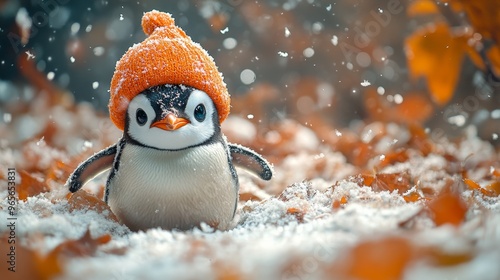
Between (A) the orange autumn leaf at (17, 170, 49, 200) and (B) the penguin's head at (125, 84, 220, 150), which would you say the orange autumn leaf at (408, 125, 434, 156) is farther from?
(A) the orange autumn leaf at (17, 170, 49, 200)

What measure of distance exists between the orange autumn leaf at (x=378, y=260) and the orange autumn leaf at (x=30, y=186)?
4.22 feet

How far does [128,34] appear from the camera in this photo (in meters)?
2.69

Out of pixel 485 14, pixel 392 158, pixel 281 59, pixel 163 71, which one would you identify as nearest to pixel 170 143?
pixel 163 71

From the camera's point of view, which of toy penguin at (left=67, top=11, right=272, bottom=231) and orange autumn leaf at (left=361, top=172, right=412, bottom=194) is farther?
orange autumn leaf at (left=361, top=172, right=412, bottom=194)

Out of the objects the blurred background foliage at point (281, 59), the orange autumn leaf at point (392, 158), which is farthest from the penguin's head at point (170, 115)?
the blurred background foliage at point (281, 59)

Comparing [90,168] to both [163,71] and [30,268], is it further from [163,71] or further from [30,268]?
[30,268]

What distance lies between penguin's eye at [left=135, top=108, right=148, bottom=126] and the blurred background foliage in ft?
4.50

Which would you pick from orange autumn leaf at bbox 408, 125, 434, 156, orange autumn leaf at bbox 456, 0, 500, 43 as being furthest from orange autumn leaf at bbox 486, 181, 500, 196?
orange autumn leaf at bbox 408, 125, 434, 156

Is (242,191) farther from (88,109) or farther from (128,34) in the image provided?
(88,109)

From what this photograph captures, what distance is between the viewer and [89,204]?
1146 millimetres

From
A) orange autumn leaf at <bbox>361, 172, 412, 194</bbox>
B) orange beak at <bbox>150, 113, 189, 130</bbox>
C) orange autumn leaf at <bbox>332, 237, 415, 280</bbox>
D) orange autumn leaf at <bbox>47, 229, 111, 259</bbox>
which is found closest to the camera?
orange autumn leaf at <bbox>332, 237, 415, 280</bbox>

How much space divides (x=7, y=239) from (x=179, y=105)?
0.41 m

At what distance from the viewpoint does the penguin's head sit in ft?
3.42

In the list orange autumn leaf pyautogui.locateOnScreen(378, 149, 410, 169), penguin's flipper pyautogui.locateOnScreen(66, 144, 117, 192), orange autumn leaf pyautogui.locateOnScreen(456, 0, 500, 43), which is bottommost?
penguin's flipper pyautogui.locateOnScreen(66, 144, 117, 192)
